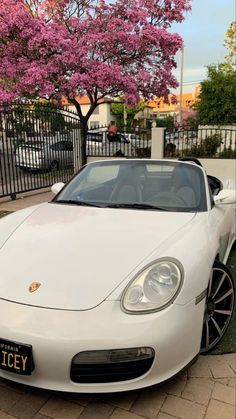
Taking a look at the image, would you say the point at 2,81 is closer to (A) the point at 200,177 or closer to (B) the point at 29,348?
(A) the point at 200,177

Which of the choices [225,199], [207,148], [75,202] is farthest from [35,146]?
[225,199]

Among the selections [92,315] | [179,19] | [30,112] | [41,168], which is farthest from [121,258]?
[179,19]

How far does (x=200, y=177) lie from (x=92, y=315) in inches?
79.5

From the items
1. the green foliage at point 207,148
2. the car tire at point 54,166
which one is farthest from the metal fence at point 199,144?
the car tire at point 54,166

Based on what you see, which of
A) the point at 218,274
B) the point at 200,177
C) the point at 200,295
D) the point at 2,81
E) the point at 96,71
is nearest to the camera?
the point at 200,295

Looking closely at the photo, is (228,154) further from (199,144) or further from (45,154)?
(45,154)

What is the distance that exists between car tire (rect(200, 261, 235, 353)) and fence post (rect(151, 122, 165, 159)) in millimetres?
10083

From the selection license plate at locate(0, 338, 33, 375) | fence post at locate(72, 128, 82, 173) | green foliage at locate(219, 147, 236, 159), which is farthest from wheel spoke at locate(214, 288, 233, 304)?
green foliage at locate(219, 147, 236, 159)

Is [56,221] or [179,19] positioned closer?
[56,221]

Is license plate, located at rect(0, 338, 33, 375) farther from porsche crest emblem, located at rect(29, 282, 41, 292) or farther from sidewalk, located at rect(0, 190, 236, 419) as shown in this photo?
porsche crest emblem, located at rect(29, 282, 41, 292)

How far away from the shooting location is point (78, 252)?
248 centimetres

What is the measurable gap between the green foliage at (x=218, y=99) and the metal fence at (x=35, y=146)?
7969 millimetres

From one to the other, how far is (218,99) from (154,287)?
1644 centimetres

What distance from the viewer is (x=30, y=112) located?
9.15 m
